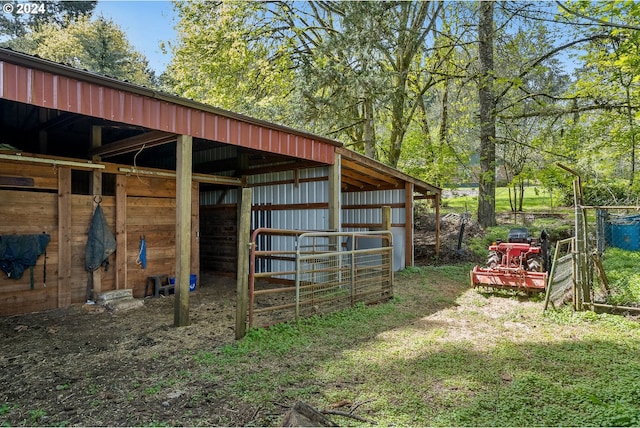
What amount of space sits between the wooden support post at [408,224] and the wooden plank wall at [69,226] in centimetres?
597

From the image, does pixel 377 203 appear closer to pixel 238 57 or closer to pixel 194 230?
pixel 194 230

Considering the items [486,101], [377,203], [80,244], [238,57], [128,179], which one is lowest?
[80,244]

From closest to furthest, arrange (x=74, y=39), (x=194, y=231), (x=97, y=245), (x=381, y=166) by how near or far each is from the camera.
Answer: (x=97, y=245)
(x=194, y=231)
(x=381, y=166)
(x=74, y=39)

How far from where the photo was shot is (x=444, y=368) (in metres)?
3.54

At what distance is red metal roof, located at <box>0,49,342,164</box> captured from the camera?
139 inches

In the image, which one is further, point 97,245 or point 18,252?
point 97,245

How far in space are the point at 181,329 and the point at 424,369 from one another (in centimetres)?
317

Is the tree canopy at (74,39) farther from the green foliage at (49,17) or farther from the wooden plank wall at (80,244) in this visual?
the wooden plank wall at (80,244)

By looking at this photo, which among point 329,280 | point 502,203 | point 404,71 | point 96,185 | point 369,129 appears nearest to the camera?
point 329,280

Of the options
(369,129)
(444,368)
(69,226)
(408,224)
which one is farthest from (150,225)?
(369,129)

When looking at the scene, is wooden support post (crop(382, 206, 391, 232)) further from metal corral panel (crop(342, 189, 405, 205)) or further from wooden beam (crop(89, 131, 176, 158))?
wooden beam (crop(89, 131, 176, 158))

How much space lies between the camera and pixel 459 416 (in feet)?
8.62

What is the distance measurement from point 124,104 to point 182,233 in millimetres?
1750

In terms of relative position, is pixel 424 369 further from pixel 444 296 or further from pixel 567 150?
pixel 567 150
